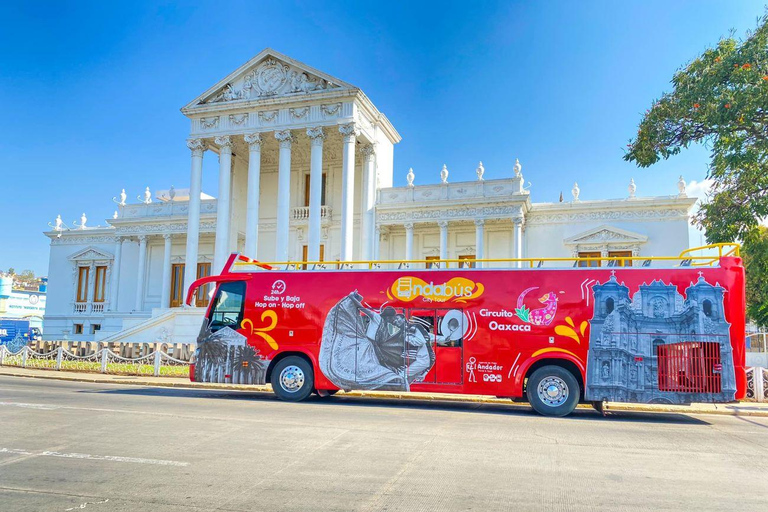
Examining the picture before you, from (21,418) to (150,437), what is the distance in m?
3.27

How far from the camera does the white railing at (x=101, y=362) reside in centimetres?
2089

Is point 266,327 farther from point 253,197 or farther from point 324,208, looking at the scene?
point 324,208

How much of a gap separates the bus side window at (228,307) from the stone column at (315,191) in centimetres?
1588

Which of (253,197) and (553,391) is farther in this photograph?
(253,197)

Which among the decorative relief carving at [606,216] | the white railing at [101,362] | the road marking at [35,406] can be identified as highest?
the decorative relief carving at [606,216]

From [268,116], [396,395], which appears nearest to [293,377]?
[396,395]

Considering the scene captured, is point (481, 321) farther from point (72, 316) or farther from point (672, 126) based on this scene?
point (72, 316)

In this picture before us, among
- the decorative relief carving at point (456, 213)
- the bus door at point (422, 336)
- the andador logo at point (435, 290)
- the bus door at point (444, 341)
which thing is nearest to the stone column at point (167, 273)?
the decorative relief carving at point (456, 213)

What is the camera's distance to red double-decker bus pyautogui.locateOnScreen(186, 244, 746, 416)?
39.3 feet

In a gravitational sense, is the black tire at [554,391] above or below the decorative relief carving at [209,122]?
below

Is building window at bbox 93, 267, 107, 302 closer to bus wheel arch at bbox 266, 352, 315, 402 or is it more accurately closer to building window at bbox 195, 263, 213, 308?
building window at bbox 195, 263, 213, 308

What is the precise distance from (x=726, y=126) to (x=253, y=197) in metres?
24.5

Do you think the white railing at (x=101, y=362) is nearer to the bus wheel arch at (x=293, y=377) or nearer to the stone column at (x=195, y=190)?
the bus wheel arch at (x=293, y=377)

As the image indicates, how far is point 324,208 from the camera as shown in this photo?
116 ft
